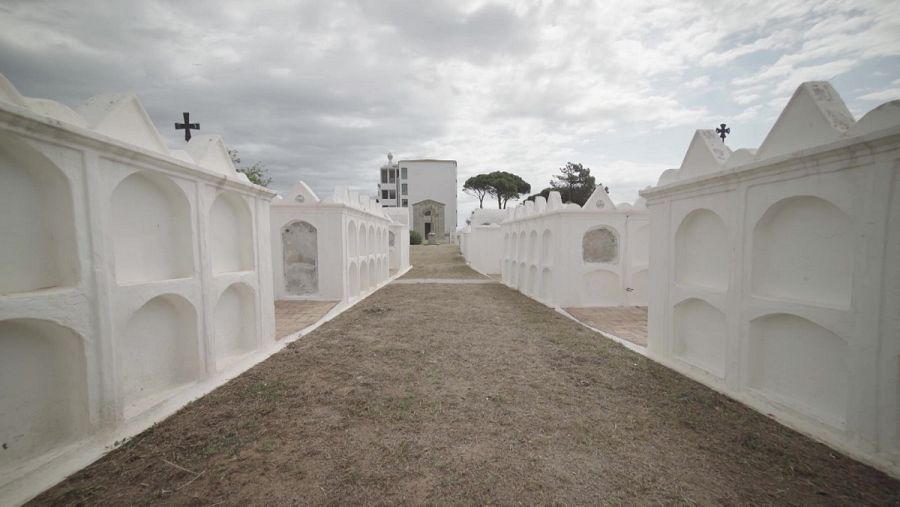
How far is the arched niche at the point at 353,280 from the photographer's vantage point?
38.3ft

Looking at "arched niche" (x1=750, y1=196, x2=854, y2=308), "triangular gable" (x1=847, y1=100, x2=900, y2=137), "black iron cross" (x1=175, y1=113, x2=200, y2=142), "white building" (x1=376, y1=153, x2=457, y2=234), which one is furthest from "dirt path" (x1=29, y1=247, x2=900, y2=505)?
"white building" (x1=376, y1=153, x2=457, y2=234)

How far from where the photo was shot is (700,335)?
16.5 ft

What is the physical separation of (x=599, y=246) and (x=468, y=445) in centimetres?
830

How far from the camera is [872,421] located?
2975 mm

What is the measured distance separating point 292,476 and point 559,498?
2.17 m

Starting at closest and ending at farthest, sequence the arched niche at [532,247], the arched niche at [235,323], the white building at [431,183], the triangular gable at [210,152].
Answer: the triangular gable at [210,152] < the arched niche at [235,323] < the arched niche at [532,247] < the white building at [431,183]

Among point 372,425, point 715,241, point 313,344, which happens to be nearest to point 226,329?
point 313,344

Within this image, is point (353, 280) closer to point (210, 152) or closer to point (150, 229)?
point (210, 152)

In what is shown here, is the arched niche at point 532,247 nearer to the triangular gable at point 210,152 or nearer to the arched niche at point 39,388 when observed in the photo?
the triangular gable at point 210,152

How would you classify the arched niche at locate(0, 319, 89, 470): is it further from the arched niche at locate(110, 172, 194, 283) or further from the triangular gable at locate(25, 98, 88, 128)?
the triangular gable at locate(25, 98, 88, 128)

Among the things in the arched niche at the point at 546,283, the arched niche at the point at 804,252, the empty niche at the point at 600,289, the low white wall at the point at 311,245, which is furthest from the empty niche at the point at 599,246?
the low white wall at the point at 311,245

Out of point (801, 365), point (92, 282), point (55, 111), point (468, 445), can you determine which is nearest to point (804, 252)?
point (801, 365)

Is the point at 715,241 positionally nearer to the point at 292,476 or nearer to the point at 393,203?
the point at 292,476

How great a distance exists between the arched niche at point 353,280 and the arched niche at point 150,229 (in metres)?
7.13
